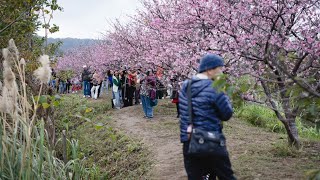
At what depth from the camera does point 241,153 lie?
6535mm

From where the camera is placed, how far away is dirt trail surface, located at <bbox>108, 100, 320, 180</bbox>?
5367 millimetres

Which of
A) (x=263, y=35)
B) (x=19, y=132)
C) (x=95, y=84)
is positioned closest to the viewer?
(x=19, y=132)

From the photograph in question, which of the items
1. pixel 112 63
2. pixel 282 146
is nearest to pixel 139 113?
pixel 282 146

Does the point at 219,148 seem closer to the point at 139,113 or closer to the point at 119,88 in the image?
the point at 139,113

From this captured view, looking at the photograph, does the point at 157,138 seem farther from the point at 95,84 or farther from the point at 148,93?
the point at 95,84

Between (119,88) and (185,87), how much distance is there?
10971mm

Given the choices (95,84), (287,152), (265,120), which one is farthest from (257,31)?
(95,84)

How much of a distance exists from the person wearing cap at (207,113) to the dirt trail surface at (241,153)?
0.92 m

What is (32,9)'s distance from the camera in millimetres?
7609

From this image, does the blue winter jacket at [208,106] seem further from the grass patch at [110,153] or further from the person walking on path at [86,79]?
the person walking on path at [86,79]

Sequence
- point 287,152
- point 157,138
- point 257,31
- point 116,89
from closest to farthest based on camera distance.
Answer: point 257,31 → point 287,152 → point 157,138 → point 116,89

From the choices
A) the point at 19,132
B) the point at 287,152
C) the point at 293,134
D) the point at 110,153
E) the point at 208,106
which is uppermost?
the point at 208,106

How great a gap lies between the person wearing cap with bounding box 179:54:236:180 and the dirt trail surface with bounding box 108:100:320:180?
36.1 inches

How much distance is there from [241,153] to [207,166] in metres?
3.15
